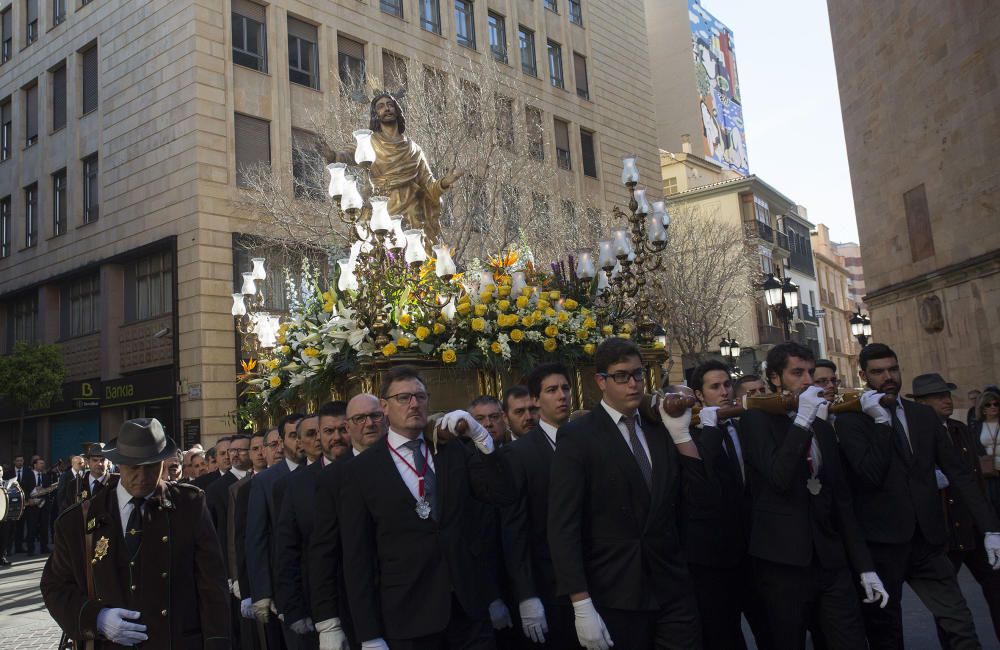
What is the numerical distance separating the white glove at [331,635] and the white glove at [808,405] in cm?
250

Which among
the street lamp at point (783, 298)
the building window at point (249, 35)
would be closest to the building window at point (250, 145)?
the building window at point (249, 35)

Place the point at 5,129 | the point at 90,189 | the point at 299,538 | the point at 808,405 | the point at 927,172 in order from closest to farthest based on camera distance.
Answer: the point at 808,405
the point at 299,538
the point at 927,172
the point at 90,189
the point at 5,129

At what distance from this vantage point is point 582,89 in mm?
34031

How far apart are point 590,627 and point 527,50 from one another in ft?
100

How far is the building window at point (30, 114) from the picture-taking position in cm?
2827

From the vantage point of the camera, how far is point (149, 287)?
2377 cm

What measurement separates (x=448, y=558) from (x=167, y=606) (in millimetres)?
1338

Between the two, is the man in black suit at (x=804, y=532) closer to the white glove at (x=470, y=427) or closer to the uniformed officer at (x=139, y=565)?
the white glove at (x=470, y=427)

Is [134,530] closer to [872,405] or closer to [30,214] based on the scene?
[872,405]

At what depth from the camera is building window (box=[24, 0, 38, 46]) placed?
28364 millimetres

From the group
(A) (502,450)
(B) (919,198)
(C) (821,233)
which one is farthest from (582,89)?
(C) (821,233)

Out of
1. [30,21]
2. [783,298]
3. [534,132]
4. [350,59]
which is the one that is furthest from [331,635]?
[30,21]

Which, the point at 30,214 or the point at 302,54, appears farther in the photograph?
the point at 30,214

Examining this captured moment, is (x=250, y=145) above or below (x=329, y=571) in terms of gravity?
above
